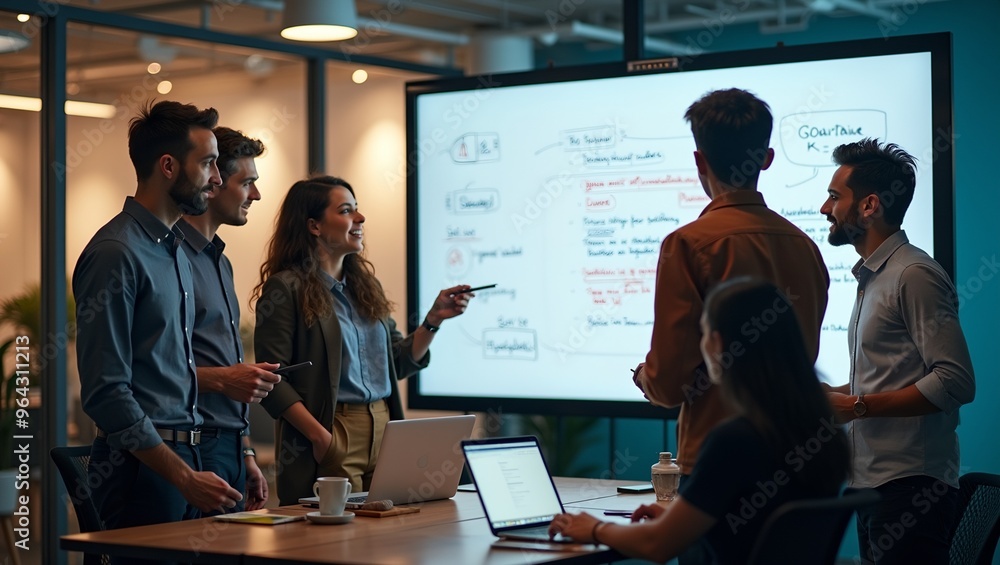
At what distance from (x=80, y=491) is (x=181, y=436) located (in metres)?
0.30

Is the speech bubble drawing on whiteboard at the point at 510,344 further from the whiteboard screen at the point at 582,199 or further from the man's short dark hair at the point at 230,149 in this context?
the man's short dark hair at the point at 230,149

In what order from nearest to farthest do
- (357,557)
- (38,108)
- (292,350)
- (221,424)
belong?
(357,557), (221,424), (292,350), (38,108)

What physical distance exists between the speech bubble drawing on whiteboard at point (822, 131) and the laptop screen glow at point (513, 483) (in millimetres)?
1807

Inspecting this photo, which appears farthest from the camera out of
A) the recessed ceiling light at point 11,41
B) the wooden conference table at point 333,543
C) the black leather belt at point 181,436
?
the recessed ceiling light at point 11,41

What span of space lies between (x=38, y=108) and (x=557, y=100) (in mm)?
2133

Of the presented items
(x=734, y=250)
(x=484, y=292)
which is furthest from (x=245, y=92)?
(x=734, y=250)

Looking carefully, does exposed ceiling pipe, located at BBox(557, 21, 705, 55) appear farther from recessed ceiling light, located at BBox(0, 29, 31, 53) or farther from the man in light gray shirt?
the man in light gray shirt

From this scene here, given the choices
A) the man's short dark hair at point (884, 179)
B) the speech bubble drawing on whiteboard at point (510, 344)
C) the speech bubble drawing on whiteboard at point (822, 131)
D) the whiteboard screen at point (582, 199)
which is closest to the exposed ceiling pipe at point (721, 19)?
the whiteboard screen at point (582, 199)

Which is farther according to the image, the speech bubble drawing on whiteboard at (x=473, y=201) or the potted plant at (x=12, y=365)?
the speech bubble drawing on whiteboard at (x=473, y=201)

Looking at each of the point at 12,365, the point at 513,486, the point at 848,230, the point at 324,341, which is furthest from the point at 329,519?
the point at 12,365

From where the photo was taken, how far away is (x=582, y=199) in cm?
449

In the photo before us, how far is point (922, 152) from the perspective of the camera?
3.78 m

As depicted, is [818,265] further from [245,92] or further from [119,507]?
[245,92]

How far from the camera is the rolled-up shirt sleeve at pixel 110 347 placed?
112 inches
